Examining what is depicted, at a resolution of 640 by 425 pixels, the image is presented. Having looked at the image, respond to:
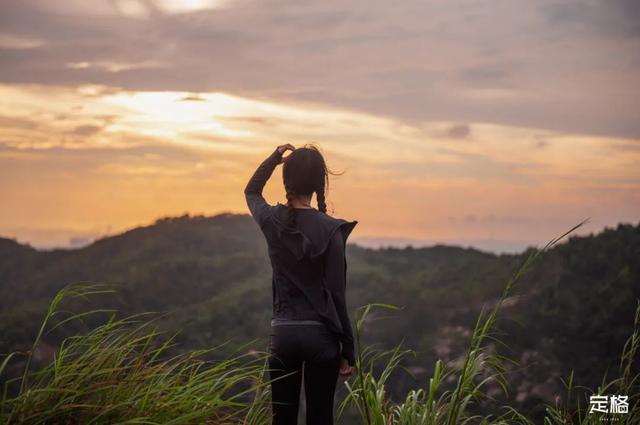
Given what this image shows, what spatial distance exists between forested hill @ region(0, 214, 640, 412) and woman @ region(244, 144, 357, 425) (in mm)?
20536

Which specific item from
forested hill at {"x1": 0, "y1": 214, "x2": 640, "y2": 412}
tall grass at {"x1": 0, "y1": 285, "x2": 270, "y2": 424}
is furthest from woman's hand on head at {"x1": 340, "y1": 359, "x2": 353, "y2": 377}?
forested hill at {"x1": 0, "y1": 214, "x2": 640, "y2": 412}

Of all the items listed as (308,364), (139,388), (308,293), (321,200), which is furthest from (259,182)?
(139,388)

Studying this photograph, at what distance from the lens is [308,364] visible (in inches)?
162

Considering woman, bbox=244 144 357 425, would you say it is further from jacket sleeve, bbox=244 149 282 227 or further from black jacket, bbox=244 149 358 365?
jacket sleeve, bbox=244 149 282 227

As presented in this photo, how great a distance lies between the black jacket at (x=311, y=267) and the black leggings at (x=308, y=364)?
7 centimetres

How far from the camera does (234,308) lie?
62.8m

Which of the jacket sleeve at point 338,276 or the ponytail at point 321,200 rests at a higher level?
the ponytail at point 321,200

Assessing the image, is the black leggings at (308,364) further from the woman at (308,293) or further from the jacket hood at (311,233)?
the jacket hood at (311,233)

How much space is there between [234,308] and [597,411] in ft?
192

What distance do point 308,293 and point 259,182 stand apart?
0.82 meters

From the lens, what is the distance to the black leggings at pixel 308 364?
407 cm

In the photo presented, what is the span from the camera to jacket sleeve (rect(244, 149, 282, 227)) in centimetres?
454

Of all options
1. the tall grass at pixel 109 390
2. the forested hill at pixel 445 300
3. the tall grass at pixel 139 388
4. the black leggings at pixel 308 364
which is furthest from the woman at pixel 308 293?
the forested hill at pixel 445 300

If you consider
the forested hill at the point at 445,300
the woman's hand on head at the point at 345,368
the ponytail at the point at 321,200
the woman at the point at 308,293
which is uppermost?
the ponytail at the point at 321,200
